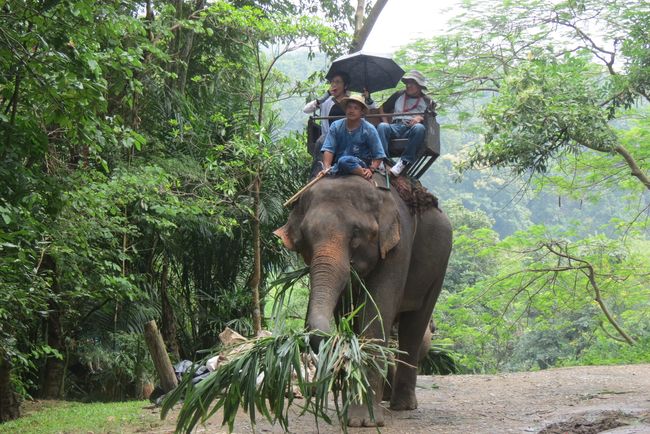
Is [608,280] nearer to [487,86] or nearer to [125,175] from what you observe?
[487,86]

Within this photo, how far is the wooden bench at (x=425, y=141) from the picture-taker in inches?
346

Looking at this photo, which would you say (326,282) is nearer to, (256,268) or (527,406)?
(527,406)

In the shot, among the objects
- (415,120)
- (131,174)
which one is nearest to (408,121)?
(415,120)

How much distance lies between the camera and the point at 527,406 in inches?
370

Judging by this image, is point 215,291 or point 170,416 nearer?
point 170,416

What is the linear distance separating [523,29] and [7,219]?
44.0 feet

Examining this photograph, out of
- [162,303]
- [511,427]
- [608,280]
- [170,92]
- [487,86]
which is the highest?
[487,86]

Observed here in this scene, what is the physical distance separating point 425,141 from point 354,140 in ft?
3.00

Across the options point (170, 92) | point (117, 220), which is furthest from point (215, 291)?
point (117, 220)

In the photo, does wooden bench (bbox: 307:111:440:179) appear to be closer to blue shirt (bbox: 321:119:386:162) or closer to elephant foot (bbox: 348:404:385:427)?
blue shirt (bbox: 321:119:386:162)

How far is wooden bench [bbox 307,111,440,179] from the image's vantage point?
8781 mm

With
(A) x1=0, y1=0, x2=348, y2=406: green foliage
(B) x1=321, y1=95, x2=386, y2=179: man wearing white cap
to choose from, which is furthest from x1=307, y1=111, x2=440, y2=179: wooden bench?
(A) x1=0, y1=0, x2=348, y2=406: green foliage

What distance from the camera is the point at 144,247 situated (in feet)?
52.1

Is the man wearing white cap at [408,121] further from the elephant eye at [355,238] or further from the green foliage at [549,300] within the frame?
the green foliage at [549,300]
